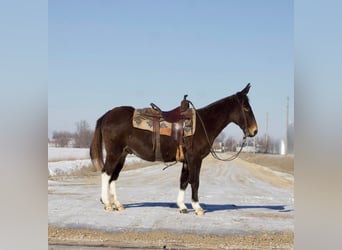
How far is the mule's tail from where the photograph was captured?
10.4ft

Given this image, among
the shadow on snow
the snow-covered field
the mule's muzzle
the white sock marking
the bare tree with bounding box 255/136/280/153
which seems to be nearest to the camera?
the bare tree with bounding box 255/136/280/153

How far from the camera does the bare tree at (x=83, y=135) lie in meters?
3.09

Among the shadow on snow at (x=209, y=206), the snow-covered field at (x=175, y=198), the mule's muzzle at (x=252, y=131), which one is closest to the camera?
the mule's muzzle at (x=252, y=131)

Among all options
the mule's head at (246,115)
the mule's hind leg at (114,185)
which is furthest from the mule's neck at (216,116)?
the mule's hind leg at (114,185)

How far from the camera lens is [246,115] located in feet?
9.91

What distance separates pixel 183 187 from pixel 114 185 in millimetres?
524

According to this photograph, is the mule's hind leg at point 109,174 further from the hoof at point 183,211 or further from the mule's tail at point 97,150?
the hoof at point 183,211

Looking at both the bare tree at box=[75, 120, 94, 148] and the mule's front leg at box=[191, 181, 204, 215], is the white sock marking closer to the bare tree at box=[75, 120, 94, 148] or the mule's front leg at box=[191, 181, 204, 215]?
the bare tree at box=[75, 120, 94, 148]

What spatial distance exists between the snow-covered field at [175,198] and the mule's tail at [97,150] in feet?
0.40

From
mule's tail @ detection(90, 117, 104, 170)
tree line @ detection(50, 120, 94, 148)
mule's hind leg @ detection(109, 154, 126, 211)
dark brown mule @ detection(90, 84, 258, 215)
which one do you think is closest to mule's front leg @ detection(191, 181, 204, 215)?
dark brown mule @ detection(90, 84, 258, 215)
